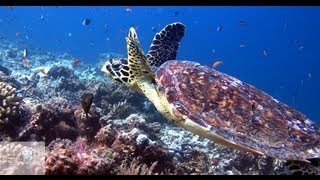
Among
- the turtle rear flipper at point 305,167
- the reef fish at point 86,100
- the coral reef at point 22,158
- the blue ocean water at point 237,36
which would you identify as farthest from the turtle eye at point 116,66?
the blue ocean water at point 237,36

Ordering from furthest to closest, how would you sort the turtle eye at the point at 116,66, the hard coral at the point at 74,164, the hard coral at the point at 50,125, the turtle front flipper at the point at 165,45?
the turtle front flipper at the point at 165,45 < the turtle eye at the point at 116,66 < the hard coral at the point at 50,125 < the hard coral at the point at 74,164

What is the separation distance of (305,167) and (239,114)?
41.4 inches

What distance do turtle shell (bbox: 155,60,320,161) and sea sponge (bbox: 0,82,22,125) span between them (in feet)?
8.45

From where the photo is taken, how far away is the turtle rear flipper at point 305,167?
153 inches

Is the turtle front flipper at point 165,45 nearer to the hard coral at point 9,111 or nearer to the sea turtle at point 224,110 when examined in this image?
the sea turtle at point 224,110

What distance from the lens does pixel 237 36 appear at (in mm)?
126188

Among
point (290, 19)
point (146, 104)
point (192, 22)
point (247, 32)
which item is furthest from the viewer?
point (192, 22)

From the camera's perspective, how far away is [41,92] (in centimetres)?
1034

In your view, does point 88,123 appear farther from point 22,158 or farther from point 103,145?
point 22,158

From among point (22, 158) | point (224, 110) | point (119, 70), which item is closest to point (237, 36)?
point (119, 70)
